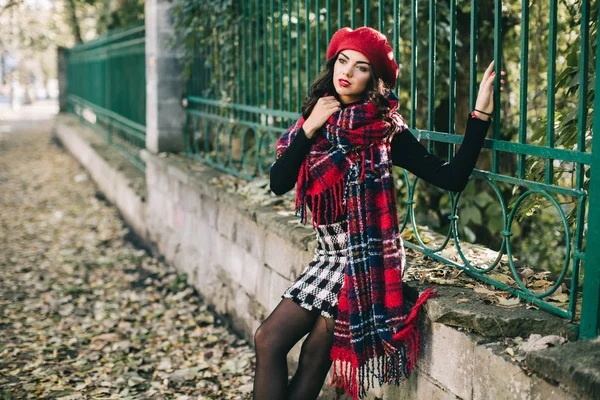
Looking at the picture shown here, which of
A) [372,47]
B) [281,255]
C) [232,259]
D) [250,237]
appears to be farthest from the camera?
[232,259]

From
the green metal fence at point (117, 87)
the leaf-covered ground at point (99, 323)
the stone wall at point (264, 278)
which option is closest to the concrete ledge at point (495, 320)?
the stone wall at point (264, 278)

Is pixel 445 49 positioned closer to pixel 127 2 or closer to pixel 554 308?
pixel 554 308

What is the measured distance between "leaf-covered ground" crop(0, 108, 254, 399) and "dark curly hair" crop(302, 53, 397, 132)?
6.22 feet

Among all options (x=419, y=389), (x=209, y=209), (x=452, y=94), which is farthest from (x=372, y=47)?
(x=209, y=209)

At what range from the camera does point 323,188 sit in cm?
271

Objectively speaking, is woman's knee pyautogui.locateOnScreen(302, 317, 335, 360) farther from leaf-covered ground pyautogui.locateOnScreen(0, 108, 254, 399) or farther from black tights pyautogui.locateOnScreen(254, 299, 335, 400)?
leaf-covered ground pyautogui.locateOnScreen(0, 108, 254, 399)

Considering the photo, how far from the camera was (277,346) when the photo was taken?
2.71m

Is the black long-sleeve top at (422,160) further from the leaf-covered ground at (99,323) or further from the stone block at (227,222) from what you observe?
the stone block at (227,222)

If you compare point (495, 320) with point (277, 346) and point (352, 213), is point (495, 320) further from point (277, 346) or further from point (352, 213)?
point (277, 346)

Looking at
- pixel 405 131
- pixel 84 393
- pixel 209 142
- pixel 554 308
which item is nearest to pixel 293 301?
pixel 405 131

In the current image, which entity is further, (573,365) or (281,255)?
(281,255)

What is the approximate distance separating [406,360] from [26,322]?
3.40 meters

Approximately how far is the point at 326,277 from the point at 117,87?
7947 mm

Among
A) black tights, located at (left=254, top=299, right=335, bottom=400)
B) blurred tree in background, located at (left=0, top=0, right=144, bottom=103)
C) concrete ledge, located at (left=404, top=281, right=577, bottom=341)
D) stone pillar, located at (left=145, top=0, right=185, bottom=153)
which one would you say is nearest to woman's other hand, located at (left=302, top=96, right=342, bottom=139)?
black tights, located at (left=254, top=299, right=335, bottom=400)
